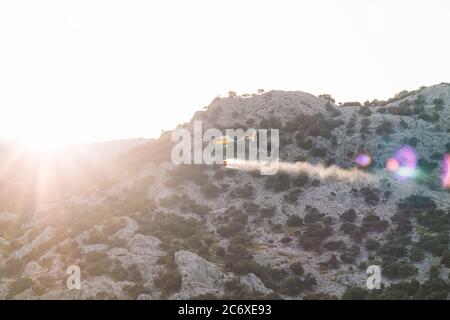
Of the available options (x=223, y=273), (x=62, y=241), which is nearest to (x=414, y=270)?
(x=223, y=273)

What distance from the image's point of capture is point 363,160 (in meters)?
90.2

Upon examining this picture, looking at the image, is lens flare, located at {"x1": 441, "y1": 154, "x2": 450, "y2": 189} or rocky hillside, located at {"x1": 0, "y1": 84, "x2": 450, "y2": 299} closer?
rocky hillside, located at {"x1": 0, "y1": 84, "x2": 450, "y2": 299}

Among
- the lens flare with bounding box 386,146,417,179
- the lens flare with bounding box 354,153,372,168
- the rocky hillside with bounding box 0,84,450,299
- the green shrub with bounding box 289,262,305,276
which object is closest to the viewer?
the rocky hillside with bounding box 0,84,450,299

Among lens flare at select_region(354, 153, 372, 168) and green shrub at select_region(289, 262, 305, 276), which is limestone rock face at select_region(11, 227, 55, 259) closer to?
green shrub at select_region(289, 262, 305, 276)

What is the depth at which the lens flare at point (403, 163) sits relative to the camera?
87.6m

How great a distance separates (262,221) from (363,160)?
20.5m

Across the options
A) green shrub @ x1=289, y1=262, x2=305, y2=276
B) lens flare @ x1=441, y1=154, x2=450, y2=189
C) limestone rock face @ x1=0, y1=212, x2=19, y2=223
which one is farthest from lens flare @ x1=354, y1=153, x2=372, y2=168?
limestone rock face @ x1=0, y1=212, x2=19, y2=223

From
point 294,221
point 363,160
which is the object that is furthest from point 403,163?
point 294,221

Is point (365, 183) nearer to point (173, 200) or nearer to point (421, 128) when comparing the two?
point (421, 128)

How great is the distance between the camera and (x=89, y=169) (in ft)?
367

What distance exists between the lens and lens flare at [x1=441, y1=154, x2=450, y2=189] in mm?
86575

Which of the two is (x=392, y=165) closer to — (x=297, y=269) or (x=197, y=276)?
(x=297, y=269)

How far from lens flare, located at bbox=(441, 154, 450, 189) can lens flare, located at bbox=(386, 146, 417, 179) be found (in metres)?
4.01
